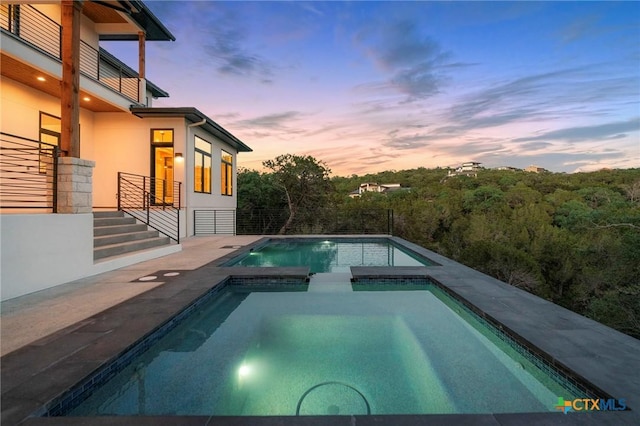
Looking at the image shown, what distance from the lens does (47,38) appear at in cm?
727

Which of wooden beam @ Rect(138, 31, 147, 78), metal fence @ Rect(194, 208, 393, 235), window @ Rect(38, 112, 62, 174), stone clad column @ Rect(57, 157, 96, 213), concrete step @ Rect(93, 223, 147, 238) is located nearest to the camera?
stone clad column @ Rect(57, 157, 96, 213)

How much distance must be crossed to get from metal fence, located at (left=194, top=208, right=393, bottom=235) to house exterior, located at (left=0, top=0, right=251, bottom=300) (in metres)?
0.32

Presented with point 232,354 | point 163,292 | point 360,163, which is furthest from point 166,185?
point 360,163

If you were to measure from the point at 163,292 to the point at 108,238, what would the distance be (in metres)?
3.09

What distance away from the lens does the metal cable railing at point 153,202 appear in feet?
27.0

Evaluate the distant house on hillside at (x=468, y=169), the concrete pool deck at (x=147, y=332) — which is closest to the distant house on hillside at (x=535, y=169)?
the distant house on hillside at (x=468, y=169)

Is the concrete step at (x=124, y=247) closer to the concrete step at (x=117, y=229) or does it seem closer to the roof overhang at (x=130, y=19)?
the concrete step at (x=117, y=229)

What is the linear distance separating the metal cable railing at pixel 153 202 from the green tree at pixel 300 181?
17.3ft

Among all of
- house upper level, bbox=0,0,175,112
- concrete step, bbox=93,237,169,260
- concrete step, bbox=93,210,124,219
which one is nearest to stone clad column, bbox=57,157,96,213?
concrete step, bbox=93,237,169,260

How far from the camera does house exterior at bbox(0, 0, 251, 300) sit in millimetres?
4355

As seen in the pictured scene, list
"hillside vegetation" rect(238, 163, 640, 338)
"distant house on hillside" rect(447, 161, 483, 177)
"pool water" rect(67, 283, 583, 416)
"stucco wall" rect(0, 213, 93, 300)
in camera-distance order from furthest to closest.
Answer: "distant house on hillside" rect(447, 161, 483, 177)
"hillside vegetation" rect(238, 163, 640, 338)
"stucco wall" rect(0, 213, 93, 300)
"pool water" rect(67, 283, 583, 416)

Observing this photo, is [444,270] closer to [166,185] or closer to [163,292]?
[163,292]

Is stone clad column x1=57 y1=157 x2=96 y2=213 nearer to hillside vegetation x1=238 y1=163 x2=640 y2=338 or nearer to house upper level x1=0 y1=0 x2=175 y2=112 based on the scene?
house upper level x1=0 y1=0 x2=175 y2=112

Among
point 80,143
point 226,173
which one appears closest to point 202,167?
point 226,173
